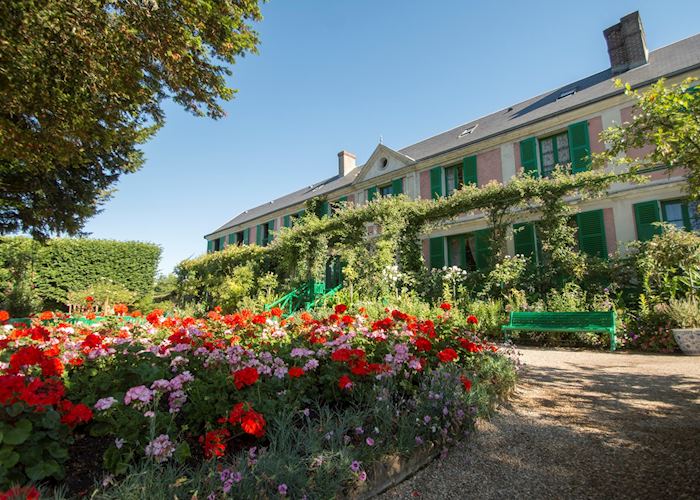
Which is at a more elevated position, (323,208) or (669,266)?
(323,208)

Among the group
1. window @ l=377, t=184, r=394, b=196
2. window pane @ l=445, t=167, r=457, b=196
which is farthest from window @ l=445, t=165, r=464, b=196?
window @ l=377, t=184, r=394, b=196

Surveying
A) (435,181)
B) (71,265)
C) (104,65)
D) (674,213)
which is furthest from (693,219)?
(71,265)

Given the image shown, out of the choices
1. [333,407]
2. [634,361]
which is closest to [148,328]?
[333,407]

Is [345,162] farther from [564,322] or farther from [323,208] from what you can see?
[564,322]

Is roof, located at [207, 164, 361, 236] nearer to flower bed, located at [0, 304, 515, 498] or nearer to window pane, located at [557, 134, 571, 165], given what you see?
window pane, located at [557, 134, 571, 165]

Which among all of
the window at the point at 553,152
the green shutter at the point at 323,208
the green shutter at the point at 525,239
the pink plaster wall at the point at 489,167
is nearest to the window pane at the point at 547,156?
the window at the point at 553,152

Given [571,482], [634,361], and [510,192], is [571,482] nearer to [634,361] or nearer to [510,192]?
[634,361]

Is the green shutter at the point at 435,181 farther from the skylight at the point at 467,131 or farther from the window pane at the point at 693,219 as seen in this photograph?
the window pane at the point at 693,219

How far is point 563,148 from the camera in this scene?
→ 1177cm

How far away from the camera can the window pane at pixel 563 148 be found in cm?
1164

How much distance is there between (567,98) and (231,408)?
1468cm

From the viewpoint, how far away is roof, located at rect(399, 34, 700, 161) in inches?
427

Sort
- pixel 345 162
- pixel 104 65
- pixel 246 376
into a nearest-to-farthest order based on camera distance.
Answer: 1. pixel 246 376
2. pixel 104 65
3. pixel 345 162

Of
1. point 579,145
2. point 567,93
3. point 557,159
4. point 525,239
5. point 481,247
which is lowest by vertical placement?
point 481,247
